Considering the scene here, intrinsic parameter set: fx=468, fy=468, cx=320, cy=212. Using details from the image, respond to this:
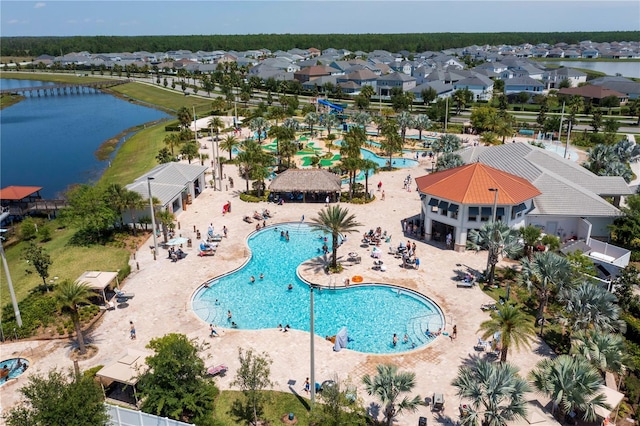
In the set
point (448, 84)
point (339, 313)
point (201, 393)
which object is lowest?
point (339, 313)

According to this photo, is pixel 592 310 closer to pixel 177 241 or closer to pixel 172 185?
pixel 177 241

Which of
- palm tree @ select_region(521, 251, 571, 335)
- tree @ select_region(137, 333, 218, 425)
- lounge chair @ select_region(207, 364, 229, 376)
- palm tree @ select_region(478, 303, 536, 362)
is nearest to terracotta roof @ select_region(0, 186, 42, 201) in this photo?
lounge chair @ select_region(207, 364, 229, 376)

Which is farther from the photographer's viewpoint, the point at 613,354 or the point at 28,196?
the point at 28,196

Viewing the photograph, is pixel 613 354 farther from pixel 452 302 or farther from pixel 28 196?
pixel 28 196

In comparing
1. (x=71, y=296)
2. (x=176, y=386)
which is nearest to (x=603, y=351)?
(x=176, y=386)

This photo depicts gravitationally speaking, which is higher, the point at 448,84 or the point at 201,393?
the point at 448,84

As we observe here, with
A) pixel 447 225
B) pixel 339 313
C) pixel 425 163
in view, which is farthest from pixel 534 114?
pixel 339 313

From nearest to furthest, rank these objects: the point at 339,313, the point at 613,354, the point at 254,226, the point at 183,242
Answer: the point at 613,354, the point at 339,313, the point at 183,242, the point at 254,226

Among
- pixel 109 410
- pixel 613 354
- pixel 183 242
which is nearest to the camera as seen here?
pixel 109 410
